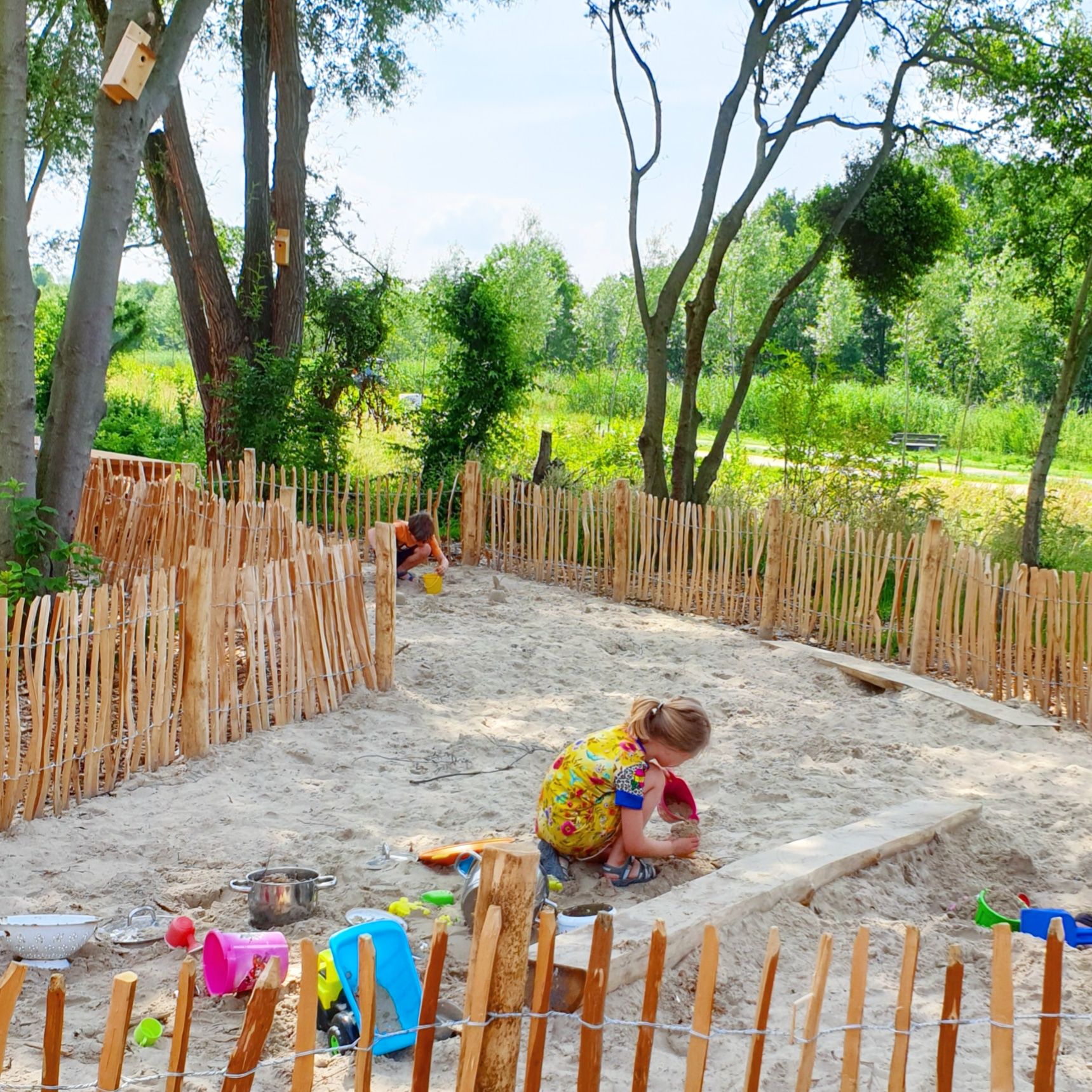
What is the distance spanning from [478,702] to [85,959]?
3342 millimetres

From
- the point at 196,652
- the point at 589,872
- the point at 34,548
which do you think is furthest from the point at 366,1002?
the point at 34,548

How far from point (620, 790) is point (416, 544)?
19.5 ft

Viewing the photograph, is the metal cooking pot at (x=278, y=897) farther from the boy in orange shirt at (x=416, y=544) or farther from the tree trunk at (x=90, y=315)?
the boy in orange shirt at (x=416, y=544)

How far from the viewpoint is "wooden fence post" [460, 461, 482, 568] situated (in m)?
10.5

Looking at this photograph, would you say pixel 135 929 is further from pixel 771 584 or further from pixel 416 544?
pixel 416 544

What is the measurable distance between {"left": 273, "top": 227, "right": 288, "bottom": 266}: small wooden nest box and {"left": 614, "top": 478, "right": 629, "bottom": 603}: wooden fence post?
204 inches

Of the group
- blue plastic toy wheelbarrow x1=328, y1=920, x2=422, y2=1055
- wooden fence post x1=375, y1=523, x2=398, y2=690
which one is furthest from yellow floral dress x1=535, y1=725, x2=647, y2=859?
wooden fence post x1=375, y1=523, x2=398, y2=690

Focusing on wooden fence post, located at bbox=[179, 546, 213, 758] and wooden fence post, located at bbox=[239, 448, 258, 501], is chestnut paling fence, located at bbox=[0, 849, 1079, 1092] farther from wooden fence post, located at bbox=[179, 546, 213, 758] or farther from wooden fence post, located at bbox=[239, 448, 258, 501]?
wooden fence post, located at bbox=[239, 448, 258, 501]

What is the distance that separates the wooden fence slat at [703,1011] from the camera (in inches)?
79.0

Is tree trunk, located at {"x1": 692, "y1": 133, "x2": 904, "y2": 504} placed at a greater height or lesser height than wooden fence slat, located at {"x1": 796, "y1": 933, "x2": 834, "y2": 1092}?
greater

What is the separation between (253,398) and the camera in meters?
11.5

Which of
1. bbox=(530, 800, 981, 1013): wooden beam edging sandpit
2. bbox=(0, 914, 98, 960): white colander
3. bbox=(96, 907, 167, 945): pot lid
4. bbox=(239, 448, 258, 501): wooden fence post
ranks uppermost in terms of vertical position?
bbox=(239, 448, 258, 501): wooden fence post

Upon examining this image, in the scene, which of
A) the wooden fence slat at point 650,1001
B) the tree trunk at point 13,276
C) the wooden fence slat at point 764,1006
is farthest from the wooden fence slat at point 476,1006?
the tree trunk at point 13,276

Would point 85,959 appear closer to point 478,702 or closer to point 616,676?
point 478,702
